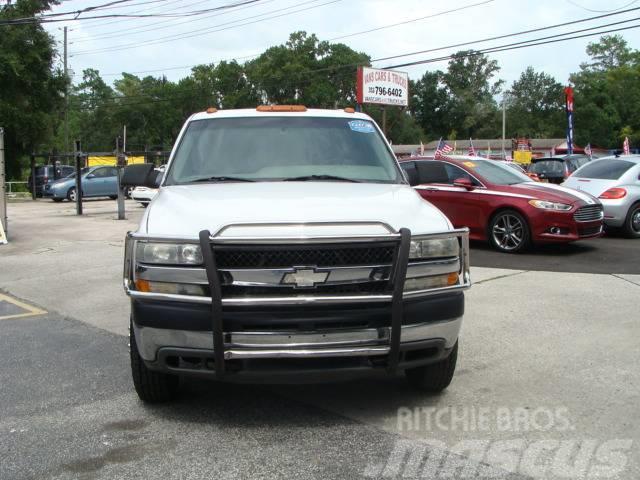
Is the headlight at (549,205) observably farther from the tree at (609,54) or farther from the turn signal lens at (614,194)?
the tree at (609,54)

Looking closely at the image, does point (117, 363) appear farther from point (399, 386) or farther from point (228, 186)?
point (399, 386)

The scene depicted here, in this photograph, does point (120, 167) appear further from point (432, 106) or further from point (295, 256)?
point (432, 106)

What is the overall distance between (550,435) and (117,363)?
10.9 feet

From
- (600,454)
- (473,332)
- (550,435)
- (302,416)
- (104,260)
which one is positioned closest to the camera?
(600,454)

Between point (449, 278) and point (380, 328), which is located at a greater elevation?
point (449, 278)

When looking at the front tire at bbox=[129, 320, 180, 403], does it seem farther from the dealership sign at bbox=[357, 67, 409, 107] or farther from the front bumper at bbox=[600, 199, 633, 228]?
the dealership sign at bbox=[357, 67, 409, 107]

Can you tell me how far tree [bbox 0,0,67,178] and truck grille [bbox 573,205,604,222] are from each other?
27879 mm

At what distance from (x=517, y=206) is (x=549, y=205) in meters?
0.48

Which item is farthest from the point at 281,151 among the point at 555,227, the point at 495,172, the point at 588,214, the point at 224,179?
the point at 495,172

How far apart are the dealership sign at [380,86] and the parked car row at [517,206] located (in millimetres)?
13477

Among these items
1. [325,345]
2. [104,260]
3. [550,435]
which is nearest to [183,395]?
[325,345]

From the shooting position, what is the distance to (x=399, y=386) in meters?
4.66

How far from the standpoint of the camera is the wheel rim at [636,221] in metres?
12.6

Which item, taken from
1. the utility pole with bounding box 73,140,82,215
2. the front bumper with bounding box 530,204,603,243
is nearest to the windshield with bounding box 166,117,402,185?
the front bumper with bounding box 530,204,603,243
